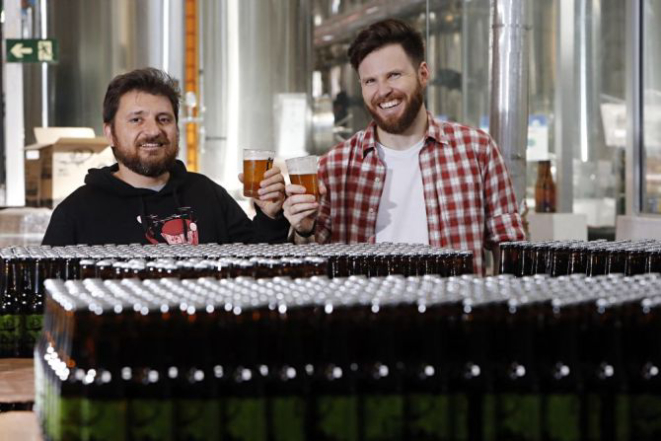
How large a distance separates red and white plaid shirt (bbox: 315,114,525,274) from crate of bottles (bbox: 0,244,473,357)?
918mm

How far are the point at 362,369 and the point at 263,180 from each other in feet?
6.16

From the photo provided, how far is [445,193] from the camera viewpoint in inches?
155

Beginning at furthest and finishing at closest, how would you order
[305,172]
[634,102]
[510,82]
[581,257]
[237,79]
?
[237,79] → [634,102] → [510,82] → [305,172] → [581,257]

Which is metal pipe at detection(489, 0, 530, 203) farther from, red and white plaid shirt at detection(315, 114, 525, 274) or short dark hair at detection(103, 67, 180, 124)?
short dark hair at detection(103, 67, 180, 124)

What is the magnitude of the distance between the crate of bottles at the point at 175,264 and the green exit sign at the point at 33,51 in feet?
18.0

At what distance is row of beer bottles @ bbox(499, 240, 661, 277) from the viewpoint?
9.34ft

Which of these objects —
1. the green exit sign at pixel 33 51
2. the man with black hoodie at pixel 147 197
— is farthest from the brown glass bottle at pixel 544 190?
the man with black hoodie at pixel 147 197

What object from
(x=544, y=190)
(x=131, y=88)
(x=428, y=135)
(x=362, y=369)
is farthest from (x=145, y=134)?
(x=544, y=190)

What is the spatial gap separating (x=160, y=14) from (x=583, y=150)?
3.90 metres

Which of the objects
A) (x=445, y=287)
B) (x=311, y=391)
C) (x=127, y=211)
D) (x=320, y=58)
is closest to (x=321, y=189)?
(x=127, y=211)

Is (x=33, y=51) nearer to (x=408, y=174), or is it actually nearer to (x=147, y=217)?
(x=147, y=217)

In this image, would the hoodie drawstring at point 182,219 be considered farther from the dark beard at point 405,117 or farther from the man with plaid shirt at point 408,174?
the dark beard at point 405,117

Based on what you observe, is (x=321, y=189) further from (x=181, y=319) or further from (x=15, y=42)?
(x=15, y=42)

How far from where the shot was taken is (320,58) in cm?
1076
